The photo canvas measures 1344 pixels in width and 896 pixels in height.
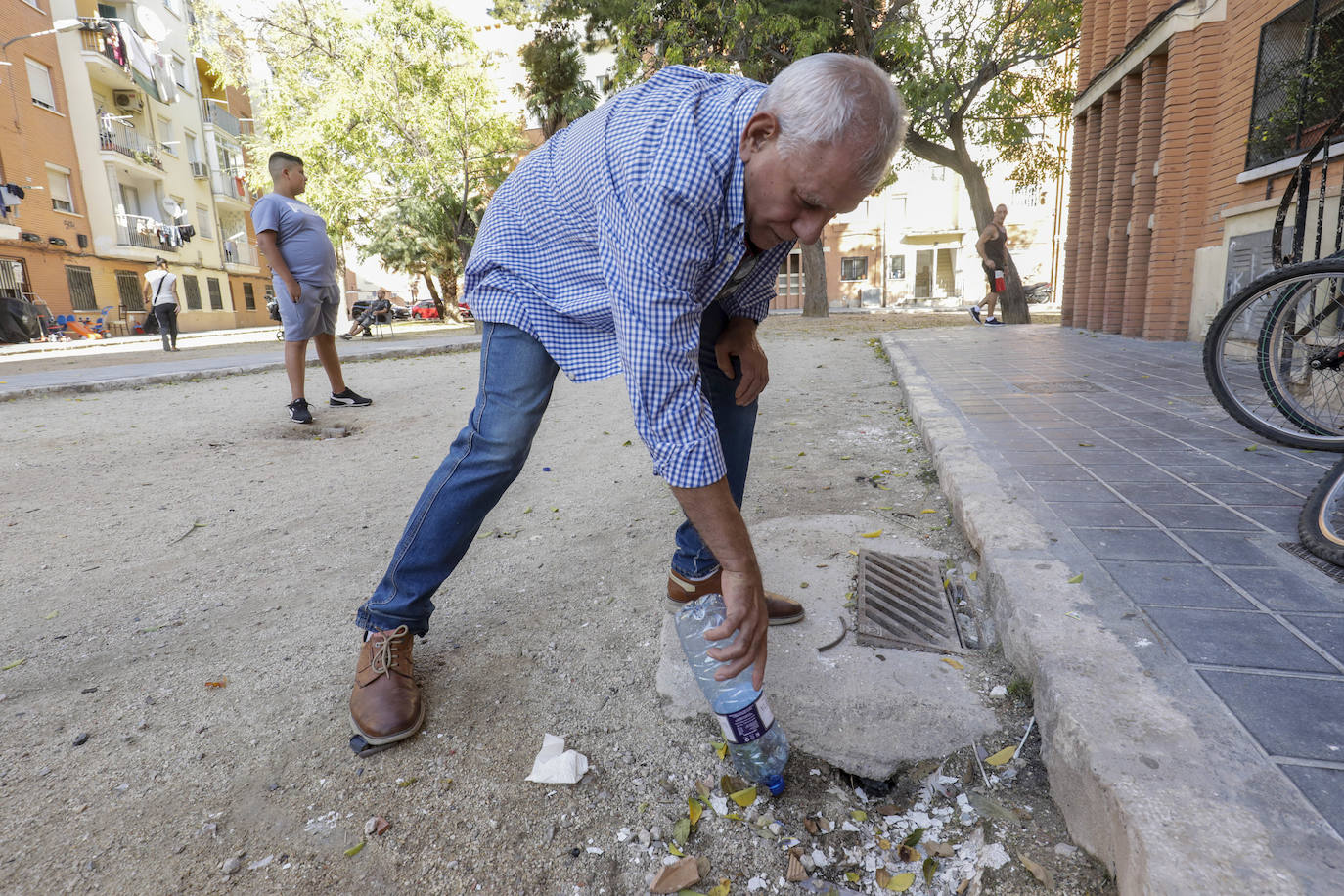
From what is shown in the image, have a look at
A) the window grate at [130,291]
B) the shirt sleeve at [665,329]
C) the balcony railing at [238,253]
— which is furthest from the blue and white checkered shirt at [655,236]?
the balcony railing at [238,253]

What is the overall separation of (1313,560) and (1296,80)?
20.7 feet

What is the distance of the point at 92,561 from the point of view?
115 inches

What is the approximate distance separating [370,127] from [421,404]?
16.0 metres

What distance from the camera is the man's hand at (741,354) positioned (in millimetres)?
1995

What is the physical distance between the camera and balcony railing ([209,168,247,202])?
33312mm

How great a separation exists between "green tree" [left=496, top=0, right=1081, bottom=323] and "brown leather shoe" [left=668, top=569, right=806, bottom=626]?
506 inches

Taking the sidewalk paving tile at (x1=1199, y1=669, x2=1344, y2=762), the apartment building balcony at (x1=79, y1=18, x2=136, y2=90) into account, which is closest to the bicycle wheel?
the sidewalk paving tile at (x1=1199, y1=669, x2=1344, y2=762)

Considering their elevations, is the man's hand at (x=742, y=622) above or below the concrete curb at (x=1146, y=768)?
above

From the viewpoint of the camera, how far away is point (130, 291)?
1076 inches

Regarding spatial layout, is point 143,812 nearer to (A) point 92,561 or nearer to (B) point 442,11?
(A) point 92,561

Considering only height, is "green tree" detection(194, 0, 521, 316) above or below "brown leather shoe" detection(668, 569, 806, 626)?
above

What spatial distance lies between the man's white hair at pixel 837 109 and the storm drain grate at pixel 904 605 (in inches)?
51.3

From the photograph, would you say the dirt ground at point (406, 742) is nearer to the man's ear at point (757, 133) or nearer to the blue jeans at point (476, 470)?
the blue jeans at point (476, 470)

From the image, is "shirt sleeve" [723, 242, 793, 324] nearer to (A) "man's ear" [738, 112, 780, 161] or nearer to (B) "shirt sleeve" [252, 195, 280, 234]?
(A) "man's ear" [738, 112, 780, 161]
